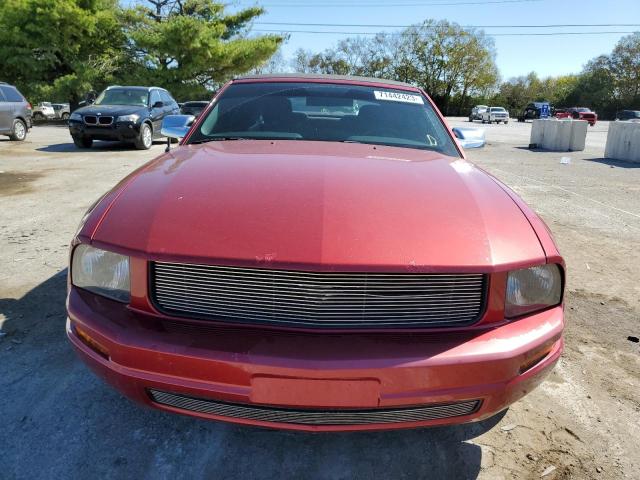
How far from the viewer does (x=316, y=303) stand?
151 cm

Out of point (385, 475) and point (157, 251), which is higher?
point (157, 251)

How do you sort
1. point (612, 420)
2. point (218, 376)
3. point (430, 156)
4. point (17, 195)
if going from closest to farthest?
1. point (218, 376)
2. point (612, 420)
3. point (430, 156)
4. point (17, 195)

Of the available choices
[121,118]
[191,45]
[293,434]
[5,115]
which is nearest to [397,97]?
[293,434]

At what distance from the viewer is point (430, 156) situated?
8.23ft

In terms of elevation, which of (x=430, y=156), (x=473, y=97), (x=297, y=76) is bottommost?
(x=430, y=156)

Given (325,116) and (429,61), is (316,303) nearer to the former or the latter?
(325,116)

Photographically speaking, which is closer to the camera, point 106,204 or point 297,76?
point 106,204

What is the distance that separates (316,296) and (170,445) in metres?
0.95

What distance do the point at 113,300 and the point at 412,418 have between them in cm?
111

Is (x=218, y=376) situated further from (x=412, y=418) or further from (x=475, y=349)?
(x=475, y=349)

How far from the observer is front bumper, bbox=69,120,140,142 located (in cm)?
1111

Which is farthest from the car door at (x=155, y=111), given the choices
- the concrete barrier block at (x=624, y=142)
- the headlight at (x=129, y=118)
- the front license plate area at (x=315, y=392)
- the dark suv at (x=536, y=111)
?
the dark suv at (x=536, y=111)

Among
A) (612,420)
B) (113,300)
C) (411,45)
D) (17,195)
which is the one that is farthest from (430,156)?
(411,45)

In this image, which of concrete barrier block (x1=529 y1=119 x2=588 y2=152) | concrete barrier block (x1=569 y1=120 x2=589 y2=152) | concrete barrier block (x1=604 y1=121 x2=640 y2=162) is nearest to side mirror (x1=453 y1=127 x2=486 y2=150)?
concrete barrier block (x1=604 y1=121 x2=640 y2=162)
